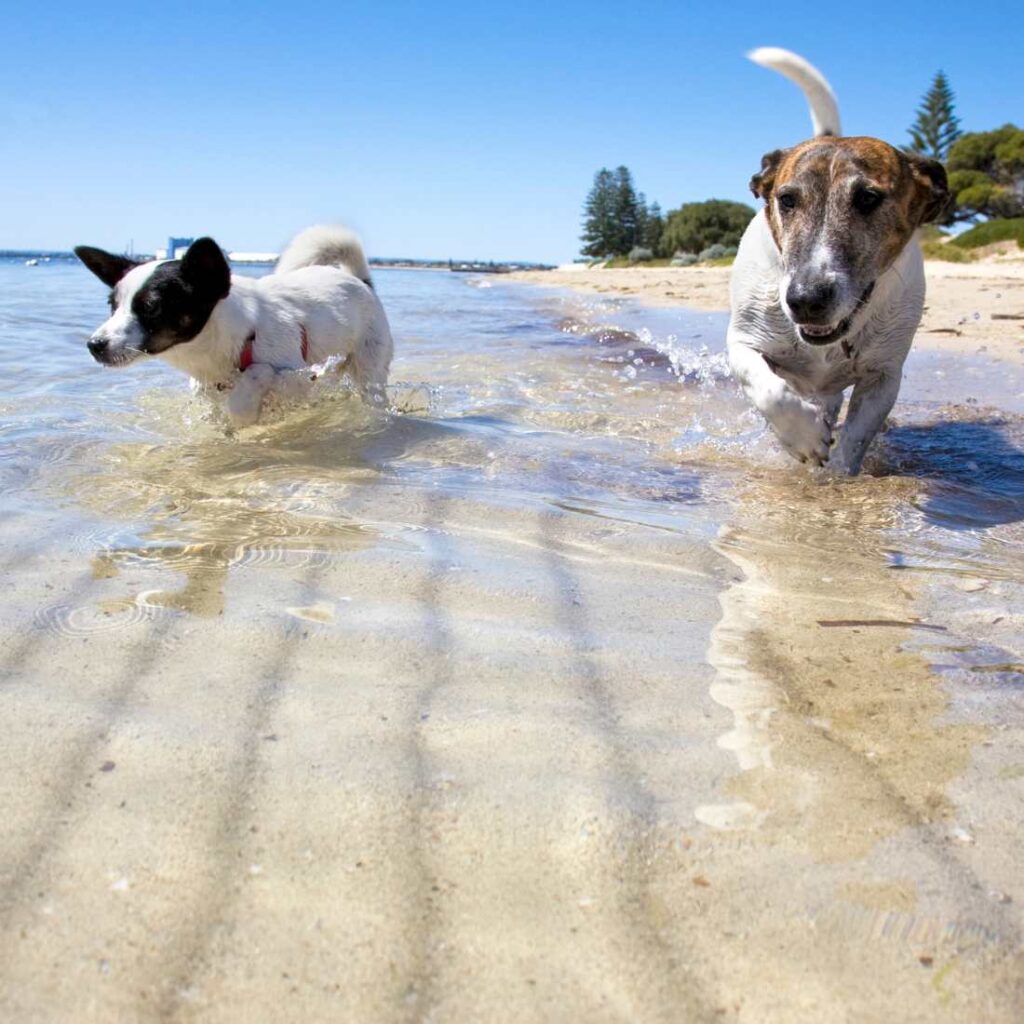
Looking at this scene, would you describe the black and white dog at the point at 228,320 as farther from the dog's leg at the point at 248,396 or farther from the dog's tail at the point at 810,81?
the dog's tail at the point at 810,81

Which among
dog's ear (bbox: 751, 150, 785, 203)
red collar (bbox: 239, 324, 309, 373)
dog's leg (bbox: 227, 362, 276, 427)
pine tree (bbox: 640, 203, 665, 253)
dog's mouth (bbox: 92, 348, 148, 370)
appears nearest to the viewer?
dog's ear (bbox: 751, 150, 785, 203)

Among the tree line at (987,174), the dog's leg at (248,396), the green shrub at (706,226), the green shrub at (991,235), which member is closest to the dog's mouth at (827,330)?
the dog's leg at (248,396)

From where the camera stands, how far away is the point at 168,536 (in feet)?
9.19

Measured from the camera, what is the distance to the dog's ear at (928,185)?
12.9 ft

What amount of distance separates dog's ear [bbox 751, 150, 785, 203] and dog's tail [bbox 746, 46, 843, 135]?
63 centimetres

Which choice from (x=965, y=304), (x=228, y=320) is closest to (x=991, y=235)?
(x=965, y=304)

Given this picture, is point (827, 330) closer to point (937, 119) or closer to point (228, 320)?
point (228, 320)

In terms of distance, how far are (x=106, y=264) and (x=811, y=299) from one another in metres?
3.29

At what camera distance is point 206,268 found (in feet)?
14.7

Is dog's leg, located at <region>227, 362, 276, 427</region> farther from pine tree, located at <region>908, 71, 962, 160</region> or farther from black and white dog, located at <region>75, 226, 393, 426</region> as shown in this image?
pine tree, located at <region>908, 71, 962, 160</region>

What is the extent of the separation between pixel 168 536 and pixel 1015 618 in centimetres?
225

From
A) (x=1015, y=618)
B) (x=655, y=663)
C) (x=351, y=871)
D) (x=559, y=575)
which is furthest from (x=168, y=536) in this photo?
(x=1015, y=618)

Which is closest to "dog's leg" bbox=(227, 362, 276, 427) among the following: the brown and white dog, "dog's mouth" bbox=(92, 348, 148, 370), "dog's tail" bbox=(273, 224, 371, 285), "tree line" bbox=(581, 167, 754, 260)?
"dog's mouth" bbox=(92, 348, 148, 370)

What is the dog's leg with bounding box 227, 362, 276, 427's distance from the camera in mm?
4605
